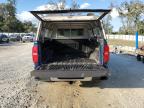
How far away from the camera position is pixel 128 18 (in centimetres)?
8025

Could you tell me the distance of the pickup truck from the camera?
8359 millimetres

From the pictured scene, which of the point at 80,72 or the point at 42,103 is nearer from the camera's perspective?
the point at 42,103

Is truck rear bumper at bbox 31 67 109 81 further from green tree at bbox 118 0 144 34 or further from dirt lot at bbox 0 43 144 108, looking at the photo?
green tree at bbox 118 0 144 34

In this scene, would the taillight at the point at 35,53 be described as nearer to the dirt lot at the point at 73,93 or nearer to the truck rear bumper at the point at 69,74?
the truck rear bumper at the point at 69,74

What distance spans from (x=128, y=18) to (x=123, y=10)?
332cm

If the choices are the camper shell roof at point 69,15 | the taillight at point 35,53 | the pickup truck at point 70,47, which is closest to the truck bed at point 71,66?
the pickup truck at point 70,47

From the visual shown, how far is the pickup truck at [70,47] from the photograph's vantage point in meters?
8.36

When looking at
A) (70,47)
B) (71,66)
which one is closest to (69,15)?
(71,66)

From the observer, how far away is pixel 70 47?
11375mm

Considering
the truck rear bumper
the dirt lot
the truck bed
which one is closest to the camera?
the dirt lot

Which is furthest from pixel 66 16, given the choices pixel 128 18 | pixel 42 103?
pixel 128 18

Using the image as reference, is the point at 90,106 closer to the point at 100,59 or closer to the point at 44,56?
the point at 100,59

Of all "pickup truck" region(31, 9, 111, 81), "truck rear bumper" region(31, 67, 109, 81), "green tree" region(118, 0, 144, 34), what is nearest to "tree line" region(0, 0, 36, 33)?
"green tree" region(118, 0, 144, 34)

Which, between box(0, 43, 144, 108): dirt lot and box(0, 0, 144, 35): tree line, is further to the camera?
box(0, 0, 144, 35): tree line
